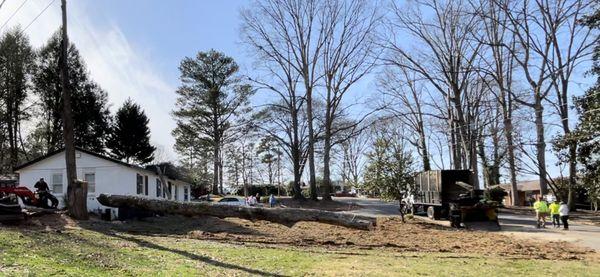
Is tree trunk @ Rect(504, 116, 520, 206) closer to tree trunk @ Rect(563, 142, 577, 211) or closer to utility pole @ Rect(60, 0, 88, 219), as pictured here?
tree trunk @ Rect(563, 142, 577, 211)

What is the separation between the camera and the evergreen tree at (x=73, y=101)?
51500mm

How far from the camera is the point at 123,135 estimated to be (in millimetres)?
56906

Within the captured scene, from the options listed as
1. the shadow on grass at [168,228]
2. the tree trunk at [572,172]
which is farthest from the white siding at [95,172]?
the tree trunk at [572,172]

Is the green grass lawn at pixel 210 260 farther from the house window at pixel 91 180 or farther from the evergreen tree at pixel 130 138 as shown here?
the evergreen tree at pixel 130 138

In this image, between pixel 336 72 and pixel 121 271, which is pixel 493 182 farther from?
pixel 121 271

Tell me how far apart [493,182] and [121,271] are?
56.6 meters

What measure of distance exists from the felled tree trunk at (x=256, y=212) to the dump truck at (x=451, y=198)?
8380 mm

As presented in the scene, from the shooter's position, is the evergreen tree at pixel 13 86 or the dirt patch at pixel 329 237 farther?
the evergreen tree at pixel 13 86

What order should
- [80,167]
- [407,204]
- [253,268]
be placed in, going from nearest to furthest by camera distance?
[253,268] → [80,167] → [407,204]

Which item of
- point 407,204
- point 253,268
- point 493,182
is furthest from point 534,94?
point 253,268

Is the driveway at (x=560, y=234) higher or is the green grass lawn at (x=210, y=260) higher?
the green grass lawn at (x=210, y=260)

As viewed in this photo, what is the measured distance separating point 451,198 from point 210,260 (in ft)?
72.9

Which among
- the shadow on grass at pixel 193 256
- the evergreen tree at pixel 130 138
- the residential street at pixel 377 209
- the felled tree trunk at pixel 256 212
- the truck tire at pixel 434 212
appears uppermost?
the evergreen tree at pixel 130 138

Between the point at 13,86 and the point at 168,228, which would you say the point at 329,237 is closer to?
the point at 168,228
